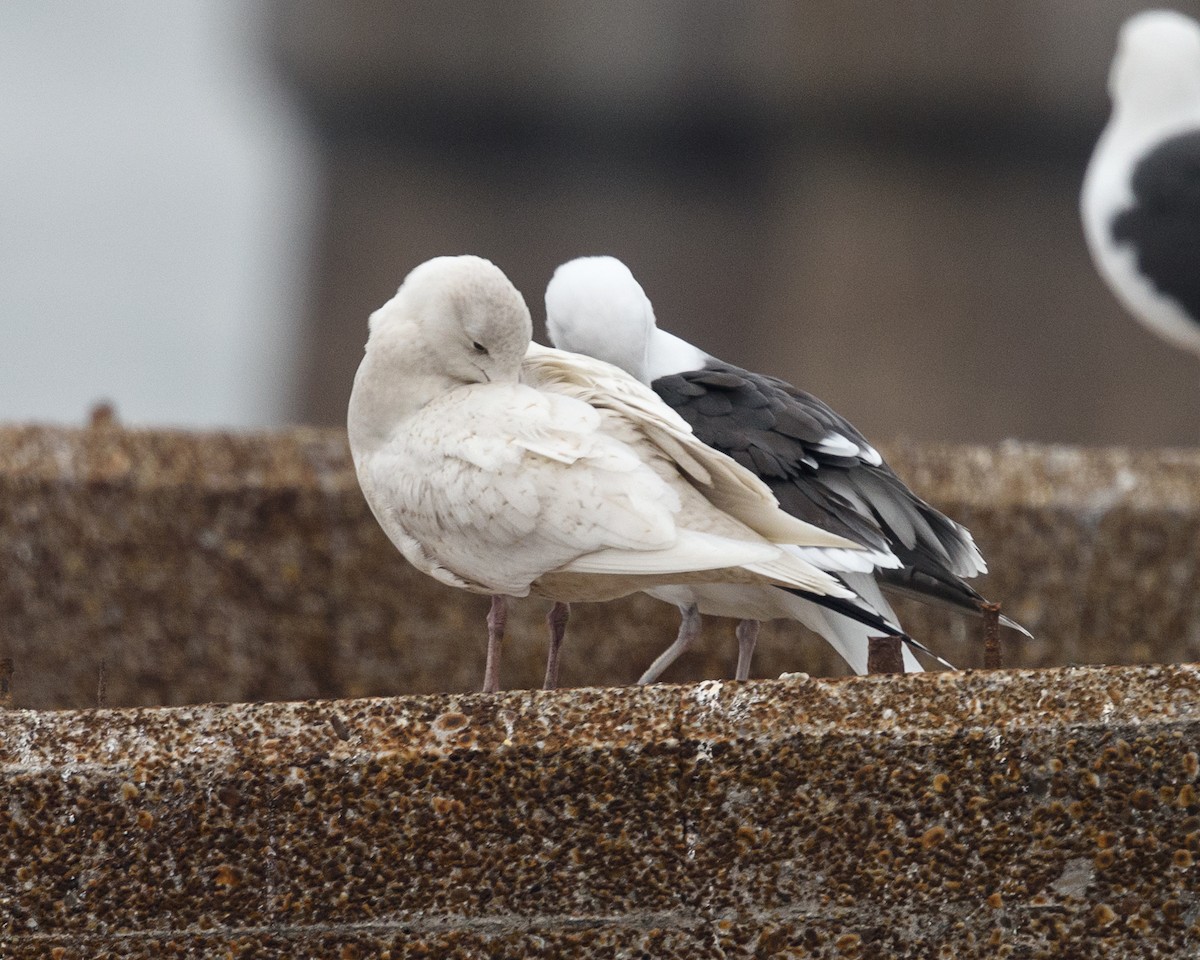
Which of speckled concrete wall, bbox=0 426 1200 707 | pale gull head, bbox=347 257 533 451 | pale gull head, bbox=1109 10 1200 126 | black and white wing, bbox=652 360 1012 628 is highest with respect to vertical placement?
pale gull head, bbox=1109 10 1200 126

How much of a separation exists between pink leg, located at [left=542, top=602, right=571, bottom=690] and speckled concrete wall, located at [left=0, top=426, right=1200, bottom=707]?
1.95 metres

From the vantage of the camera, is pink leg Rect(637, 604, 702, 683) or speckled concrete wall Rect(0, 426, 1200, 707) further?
speckled concrete wall Rect(0, 426, 1200, 707)

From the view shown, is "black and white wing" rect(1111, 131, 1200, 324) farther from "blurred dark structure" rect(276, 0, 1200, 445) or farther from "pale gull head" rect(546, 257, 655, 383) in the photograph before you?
"blurred dark structure" rect(276, 0, 1200, 445)

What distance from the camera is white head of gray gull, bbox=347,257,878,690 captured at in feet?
9.41

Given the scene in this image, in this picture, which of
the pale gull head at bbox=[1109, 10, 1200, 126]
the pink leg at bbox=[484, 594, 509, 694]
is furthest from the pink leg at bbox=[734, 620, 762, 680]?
the pale gull head at bbox=[1109, 10, 1200, 126]

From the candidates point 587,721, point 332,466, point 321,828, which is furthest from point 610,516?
point 332,466

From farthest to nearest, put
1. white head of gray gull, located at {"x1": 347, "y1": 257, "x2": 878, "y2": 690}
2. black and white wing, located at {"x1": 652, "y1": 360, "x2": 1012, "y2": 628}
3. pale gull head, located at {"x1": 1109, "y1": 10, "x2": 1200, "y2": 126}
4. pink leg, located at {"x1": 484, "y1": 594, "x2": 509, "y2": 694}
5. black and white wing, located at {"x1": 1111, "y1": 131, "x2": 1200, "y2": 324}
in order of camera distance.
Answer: pale gull head, located at {"x1": 1109, "y1": 10, "x2": 1200, "y2": 126}
black and white wing, located at {"x1": 1111, "y1": 131, "x2": 1200, "y2": 324}
pink leg, located at {"x1": 484, "y1": 594, "x2": 509, "y2": 694}
black and white wing, located at {"x1": 652, "y1": 360, "x2": 1012, "y2": 628}
white head of gray gull, located at {"x1": 347, "y1": 257, "x2": 878, "y2": 690}

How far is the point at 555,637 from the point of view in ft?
11.4

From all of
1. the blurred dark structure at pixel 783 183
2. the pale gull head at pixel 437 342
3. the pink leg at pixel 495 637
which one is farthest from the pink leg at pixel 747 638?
the blurred dark structure at pixel 783 183

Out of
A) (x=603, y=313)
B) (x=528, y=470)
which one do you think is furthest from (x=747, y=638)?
(x=528, y=470)

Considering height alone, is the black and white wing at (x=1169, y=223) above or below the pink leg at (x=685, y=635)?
above

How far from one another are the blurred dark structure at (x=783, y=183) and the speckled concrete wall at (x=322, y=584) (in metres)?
5.28

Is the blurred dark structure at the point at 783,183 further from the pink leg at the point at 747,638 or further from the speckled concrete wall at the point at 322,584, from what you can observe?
the pink leg at the point at 747,638

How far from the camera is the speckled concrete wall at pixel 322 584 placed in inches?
215
